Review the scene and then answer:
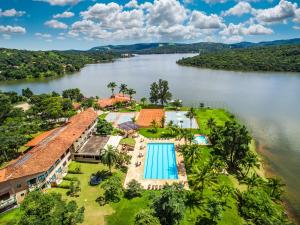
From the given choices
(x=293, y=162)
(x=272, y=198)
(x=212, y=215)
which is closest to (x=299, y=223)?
(x=272, y=198)

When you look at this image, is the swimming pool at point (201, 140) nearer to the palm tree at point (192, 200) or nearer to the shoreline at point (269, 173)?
the shoreline at point (269, 173)

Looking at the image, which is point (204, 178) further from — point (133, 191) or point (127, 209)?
point (127, 209)

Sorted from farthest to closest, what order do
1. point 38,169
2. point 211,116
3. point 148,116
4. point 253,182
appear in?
point 148,116 → point 211,116 → point 253,182 → point 38,169

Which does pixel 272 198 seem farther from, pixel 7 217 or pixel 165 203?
pixel 7 217

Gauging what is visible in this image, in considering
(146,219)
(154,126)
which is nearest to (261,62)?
(154,126)

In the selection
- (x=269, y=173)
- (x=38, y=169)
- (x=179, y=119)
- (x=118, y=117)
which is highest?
(x=38, y=169)

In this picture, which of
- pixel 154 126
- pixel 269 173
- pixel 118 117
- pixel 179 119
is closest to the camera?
pixel 269 173

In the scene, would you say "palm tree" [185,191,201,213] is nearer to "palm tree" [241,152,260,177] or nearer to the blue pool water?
the blue pool water
